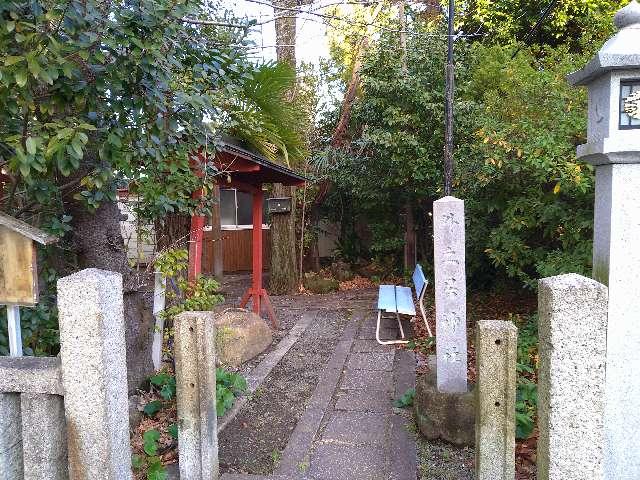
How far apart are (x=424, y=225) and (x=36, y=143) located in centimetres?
978

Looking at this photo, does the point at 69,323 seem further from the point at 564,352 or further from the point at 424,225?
the point at 424,225

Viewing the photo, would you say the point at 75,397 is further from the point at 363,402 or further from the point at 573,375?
the point at 363,402

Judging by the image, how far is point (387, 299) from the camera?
23.5 feet

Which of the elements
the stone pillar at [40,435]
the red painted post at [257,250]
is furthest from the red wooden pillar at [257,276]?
the stone pillar at [40,435]

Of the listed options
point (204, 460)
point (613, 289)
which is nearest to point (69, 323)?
point (204, 460)

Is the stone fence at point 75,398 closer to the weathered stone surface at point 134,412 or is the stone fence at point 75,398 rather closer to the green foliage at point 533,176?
the weathered stone surface at point 134,412

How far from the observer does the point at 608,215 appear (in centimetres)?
270

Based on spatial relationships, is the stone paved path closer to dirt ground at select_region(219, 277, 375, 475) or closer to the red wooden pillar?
dirt ground at select_region(219, 277, 375, 475)

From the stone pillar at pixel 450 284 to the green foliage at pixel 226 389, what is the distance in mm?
1761

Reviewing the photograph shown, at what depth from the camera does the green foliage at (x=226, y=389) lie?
13.2 ft

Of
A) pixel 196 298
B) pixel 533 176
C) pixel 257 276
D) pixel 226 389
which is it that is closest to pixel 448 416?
pixel 226 389

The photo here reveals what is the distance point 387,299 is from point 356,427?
323 cm

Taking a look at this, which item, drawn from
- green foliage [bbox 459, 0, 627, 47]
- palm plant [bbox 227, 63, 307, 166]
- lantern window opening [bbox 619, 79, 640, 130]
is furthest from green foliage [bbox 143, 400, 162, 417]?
green foliage [bbox 459, 0, 627, 47]

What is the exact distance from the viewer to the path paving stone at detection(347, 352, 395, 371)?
565 centimetres
